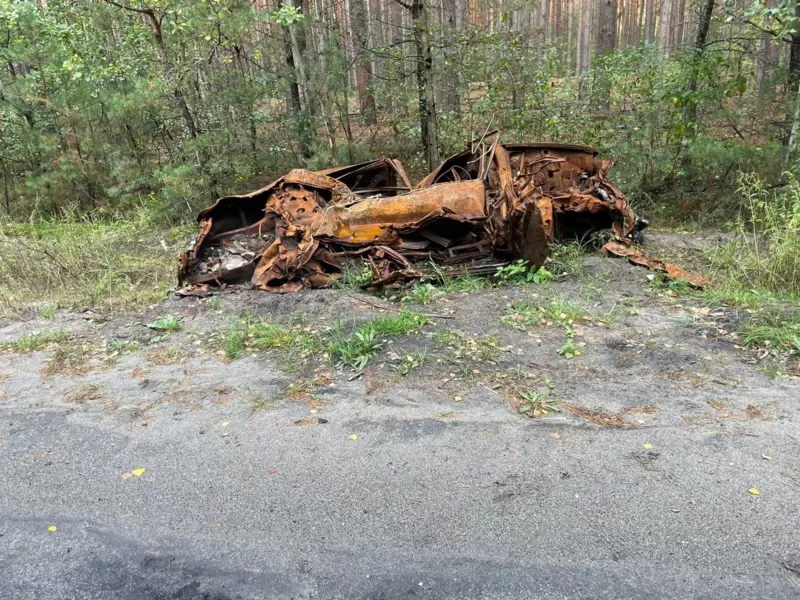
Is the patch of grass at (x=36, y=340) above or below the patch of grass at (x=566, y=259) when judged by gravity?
below

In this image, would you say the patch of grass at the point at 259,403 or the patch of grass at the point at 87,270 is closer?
the patch of grass at the point at 259,403

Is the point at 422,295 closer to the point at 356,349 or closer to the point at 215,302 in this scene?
the point at 356,349

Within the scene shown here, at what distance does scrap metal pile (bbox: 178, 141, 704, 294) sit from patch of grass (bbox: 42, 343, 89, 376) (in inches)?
61.2

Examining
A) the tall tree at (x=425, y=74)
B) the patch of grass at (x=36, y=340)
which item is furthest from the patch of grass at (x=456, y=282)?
the tall tree at (x=425, y=74)

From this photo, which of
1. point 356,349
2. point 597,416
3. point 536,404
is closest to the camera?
point 597,416

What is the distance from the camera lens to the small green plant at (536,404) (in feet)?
11.5

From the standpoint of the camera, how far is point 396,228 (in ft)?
21.2

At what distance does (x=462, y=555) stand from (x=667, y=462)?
4.36 feet

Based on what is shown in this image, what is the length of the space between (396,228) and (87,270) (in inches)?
183

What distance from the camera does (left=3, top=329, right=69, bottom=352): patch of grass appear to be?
5.23 meters

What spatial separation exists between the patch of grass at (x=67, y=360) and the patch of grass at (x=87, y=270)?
123 cm

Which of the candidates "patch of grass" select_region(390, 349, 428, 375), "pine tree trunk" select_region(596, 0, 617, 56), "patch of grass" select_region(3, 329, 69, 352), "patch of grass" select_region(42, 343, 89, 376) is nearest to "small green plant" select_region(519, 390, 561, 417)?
"patch of grass" select_region(390, 349, 428, 375)

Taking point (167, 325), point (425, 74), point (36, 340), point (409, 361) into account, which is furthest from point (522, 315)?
point (425, 74)

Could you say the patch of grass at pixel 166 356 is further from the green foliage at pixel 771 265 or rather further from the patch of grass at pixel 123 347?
the green foliage at pixel 771 265
